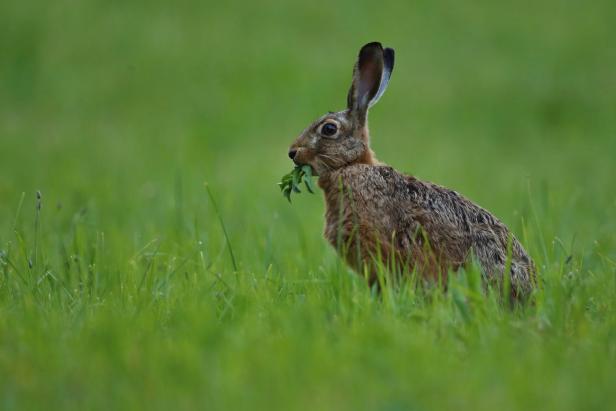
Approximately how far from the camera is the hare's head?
6.16 meters

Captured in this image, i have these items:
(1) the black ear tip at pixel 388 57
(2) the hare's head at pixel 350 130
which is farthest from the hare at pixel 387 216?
(1) the black ear tip at pixel 388 57

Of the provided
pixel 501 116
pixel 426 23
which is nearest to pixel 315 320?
pixel 501 116

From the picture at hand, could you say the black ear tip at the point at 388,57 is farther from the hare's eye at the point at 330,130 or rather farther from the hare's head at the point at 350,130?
the hare's eye at the point at 330,130

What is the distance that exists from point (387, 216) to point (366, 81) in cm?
124

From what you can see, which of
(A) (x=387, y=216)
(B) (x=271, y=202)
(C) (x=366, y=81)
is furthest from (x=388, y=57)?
(B) (x=271, y=202)

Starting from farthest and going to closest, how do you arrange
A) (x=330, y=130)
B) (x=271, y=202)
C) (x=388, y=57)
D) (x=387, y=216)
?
(x=271, y=202)
(x=388, y=57)
(x=330, y=130)
(x=387, y=216)

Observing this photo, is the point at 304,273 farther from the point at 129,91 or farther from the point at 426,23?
the point at 426,23

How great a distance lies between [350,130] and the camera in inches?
247

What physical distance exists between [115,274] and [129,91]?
11063 millimetres

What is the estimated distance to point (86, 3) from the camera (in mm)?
19250

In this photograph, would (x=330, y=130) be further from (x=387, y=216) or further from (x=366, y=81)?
(x=387, y=216)

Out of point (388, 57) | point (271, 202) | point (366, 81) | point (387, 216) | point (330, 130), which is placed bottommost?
point (271, 202)

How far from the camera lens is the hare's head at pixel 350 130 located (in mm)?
6160

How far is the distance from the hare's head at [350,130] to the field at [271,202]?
81 centimetres
